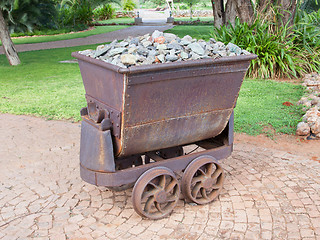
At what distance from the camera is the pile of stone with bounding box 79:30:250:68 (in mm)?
2889

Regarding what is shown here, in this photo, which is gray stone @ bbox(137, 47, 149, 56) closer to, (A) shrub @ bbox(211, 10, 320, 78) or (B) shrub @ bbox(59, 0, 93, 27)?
(A) shrub @ bbox(211, 10, 320, 78)

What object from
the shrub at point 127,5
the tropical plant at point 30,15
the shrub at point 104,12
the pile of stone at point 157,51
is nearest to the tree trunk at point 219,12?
the pile of stone at point 157,51

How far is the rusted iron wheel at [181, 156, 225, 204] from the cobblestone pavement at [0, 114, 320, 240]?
0.11 m

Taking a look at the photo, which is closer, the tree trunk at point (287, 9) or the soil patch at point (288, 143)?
the soil patch at point (288, 143)

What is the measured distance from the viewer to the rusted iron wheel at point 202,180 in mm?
3330

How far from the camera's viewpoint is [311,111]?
5449 millimetres

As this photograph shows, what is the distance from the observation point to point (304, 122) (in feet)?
17.5

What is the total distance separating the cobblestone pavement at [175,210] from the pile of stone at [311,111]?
769mm

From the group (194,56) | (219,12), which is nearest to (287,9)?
(219,12)

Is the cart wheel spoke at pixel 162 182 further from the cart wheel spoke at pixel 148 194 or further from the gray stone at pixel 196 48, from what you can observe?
the gray stone at pixel 196 48

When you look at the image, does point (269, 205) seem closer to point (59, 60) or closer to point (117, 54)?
point (117, 54)

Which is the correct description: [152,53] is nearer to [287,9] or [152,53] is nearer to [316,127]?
[316,127]

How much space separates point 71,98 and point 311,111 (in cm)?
437

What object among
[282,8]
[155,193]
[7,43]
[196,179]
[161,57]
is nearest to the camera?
[161,57]
